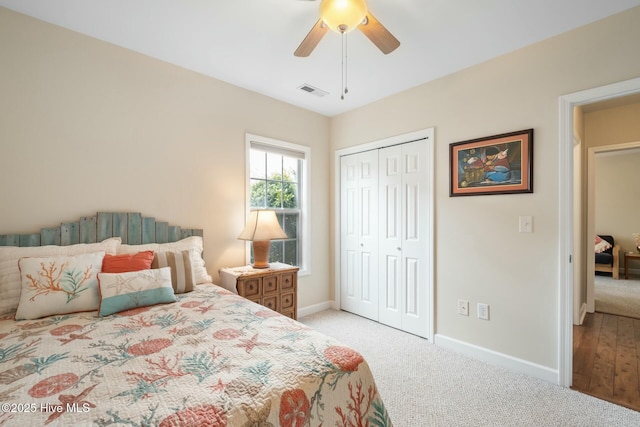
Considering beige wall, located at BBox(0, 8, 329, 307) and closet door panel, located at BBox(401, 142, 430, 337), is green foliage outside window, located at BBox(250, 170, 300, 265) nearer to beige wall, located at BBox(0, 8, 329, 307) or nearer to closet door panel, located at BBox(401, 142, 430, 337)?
beige wall, located at BBox(0, 8, 329, 307)

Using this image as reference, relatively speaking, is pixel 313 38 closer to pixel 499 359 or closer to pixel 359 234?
pixel 359 234

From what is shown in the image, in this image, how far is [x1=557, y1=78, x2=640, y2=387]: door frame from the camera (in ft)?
6.79

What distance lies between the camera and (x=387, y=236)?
A: 10.7 ft

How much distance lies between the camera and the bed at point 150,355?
2.82 ft

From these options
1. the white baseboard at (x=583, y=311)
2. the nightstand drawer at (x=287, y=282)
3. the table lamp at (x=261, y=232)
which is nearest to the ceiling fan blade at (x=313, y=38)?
the table lamp at (x=261, y=232)

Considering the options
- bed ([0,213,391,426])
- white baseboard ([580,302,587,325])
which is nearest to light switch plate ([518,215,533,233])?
bed ([0,213,391,426])

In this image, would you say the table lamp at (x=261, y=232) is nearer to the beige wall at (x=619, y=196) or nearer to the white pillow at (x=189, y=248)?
the white pillow at (x=189, y=248)

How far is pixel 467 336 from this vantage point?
8.51 feet

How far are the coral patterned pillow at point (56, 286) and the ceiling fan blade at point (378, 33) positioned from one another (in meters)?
2.21

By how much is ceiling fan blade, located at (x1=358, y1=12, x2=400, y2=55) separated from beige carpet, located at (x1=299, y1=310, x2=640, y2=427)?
232 centimetres

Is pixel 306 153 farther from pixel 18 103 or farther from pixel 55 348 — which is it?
pixel 55 348

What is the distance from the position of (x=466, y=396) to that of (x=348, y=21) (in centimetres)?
251

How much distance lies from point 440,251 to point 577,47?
187 centimetres

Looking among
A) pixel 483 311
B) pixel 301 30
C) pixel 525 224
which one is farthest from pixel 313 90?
pixel 483 311
